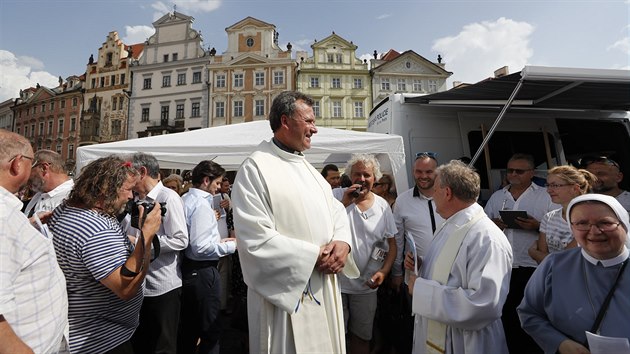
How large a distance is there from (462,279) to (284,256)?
1036 mm

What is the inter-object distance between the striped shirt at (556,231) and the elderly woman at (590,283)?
3.55 ft

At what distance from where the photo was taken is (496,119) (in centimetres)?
446

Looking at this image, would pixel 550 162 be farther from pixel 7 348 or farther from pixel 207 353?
pixel 7 348

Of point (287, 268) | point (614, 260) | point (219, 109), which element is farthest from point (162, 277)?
point (219, 109)

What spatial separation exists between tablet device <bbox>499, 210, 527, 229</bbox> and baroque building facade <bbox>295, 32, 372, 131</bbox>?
29.0 metres

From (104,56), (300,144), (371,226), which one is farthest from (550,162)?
(104,56)

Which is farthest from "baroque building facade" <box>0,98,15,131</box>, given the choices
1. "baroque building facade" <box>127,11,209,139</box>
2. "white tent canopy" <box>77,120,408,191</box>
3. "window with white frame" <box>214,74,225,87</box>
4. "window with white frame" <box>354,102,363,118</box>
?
"white tent canopy" <box>77,120,408,191</box>

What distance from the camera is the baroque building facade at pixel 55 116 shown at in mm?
40312

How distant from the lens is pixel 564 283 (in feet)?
5.88

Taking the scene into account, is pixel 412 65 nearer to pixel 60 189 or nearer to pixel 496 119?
pixel 496 119

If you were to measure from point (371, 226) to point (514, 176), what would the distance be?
1807 millimetres

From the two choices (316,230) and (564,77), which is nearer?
(316,230)

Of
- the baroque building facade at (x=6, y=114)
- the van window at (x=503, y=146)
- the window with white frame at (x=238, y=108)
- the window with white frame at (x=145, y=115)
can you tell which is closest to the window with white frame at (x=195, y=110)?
the window with white frame at (x=238, y=108)

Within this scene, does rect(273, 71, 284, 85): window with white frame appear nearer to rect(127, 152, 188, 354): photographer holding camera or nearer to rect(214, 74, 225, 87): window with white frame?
rect(214, 74, 225, 87): window with white frame
